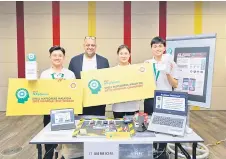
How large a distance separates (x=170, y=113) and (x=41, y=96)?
1.17 meters

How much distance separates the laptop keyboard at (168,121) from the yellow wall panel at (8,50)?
15.1 ft

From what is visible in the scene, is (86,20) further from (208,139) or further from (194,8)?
(208,139)

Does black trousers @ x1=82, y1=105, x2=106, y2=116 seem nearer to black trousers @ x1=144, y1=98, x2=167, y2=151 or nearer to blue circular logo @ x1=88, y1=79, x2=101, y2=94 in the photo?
blue circular logo @ x1=88, y1=79, x2=101, y2=94

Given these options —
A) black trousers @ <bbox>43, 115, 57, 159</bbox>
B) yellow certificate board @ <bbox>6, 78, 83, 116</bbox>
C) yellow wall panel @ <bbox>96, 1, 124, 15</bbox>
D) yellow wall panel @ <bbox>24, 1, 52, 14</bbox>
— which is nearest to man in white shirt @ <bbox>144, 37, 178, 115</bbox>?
yellow certificate board @ <bbox>6, 78, 83, 116</bbox>

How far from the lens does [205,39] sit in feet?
8.18

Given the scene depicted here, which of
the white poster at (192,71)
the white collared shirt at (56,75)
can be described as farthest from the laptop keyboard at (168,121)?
the white collared shirt at (56,75)

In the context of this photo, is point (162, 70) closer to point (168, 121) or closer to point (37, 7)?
point (168, 121)

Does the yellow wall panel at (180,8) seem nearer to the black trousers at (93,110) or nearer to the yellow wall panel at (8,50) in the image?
the yellow wall panel at (8,50)

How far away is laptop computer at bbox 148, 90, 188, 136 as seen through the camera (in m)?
1.92

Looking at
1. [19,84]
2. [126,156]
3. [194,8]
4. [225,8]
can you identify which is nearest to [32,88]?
[19,84]

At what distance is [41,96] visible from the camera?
233cm

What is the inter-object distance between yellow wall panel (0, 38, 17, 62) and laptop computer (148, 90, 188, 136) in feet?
14.9

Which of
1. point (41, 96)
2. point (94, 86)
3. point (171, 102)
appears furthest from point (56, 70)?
point (171, 102)

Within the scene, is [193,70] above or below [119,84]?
above
